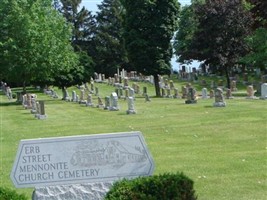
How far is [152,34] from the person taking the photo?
49.3 meters

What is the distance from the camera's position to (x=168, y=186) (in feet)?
25.7

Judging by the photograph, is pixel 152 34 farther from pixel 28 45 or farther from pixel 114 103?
pixel 114 103

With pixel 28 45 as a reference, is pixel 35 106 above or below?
below

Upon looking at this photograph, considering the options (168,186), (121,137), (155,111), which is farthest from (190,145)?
(155,111)

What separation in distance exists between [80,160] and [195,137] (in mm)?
10728

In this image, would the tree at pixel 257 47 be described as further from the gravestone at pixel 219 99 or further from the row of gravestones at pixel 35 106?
the gravestone at pixel 219 99

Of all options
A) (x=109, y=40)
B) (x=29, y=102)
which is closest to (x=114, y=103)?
(x=29, y=102)

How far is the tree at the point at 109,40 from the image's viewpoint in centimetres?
8156

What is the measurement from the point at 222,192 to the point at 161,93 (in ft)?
121

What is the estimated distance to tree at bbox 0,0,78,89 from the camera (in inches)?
1907

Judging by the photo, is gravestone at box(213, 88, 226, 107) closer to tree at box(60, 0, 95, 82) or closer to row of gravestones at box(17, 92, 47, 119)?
row of gravestones at box(17, 92, 47, 119)

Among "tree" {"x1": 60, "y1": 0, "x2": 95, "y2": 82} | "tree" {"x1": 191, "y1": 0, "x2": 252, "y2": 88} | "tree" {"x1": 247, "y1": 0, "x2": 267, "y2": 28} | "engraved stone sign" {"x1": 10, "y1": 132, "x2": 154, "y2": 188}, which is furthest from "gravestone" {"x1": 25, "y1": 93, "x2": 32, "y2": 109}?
"tree" {"x1": 60, "y1": 0, "x2": 95, "y2": 82}

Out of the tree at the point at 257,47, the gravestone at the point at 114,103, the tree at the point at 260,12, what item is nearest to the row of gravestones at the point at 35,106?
the gravestone at the point at 114,103

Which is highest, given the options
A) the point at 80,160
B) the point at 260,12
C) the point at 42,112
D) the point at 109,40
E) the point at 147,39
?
the point at 109,40
